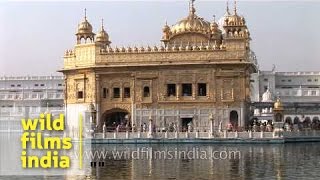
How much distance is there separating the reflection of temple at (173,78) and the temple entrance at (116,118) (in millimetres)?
67

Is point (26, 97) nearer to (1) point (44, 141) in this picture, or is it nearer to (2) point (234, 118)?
(2) point (234, 118)

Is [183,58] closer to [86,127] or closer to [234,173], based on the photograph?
[86,127]

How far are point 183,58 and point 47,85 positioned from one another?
121ft

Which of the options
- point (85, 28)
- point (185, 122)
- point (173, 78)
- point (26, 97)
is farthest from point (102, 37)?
point (26, 97)

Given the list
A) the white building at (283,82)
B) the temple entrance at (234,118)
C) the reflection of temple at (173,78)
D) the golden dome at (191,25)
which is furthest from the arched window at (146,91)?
the white building at (283,82)

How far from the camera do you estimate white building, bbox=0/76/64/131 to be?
46409 mm

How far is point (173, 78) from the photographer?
36.1 m

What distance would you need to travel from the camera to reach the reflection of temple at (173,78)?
117ft

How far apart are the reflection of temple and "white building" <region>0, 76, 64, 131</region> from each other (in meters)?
5.90

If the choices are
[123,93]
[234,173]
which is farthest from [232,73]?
[234,173]

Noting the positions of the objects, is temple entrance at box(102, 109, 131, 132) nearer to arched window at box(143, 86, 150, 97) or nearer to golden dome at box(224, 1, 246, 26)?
arched window at box(143, 86, 150, 97)

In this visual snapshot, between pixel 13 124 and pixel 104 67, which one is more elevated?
pixel 104 67

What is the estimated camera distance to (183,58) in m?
36.0

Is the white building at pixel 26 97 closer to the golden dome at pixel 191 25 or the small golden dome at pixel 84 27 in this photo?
the small golden dome at pixel 84 27
